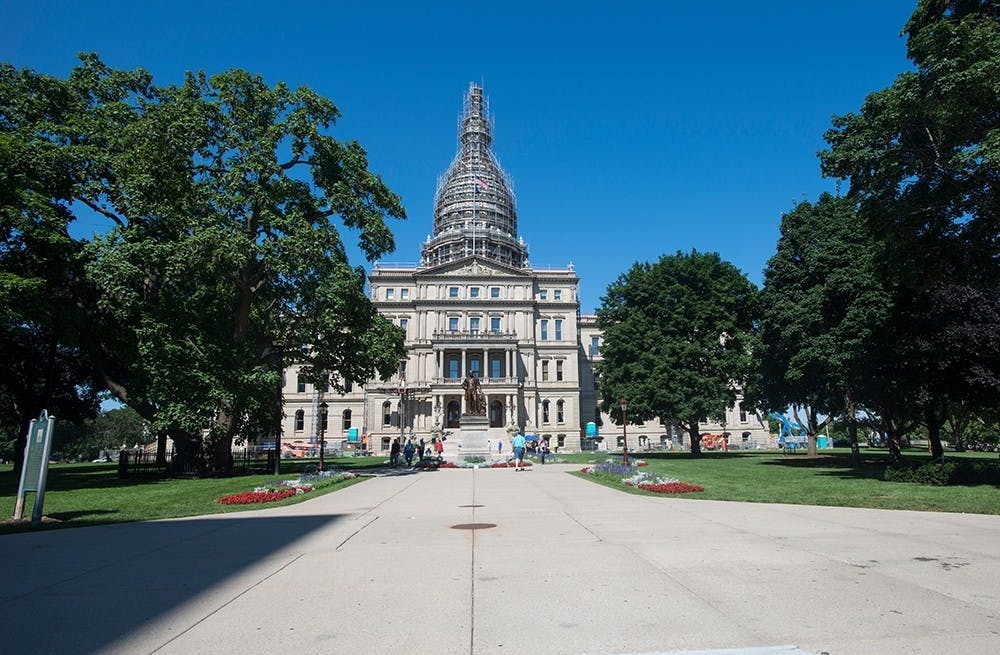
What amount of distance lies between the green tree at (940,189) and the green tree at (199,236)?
799 inches

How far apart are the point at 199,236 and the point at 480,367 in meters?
59.8

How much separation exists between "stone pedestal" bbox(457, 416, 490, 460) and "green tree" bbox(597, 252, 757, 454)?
990 centimetres

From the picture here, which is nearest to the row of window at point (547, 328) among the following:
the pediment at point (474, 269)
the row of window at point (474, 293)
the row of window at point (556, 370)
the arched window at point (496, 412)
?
the row of window at point (556, 370)

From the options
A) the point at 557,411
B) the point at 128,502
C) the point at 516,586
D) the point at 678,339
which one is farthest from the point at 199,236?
the point at 557,411

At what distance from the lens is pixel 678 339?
4800 cm

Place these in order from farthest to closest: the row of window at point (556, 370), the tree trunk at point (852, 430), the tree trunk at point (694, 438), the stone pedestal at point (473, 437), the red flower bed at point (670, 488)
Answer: the row of window at point (556, 370), the tree trunk at point (694, 438), the stone pedestal at point (473, 437), the tree trunk at point (852, 430), the red flower bed at point (670, 488)

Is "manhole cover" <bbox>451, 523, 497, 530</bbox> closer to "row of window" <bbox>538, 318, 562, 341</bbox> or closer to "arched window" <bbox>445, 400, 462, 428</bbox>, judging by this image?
"arched window" <bbox>445, 400, 462, 428</bbox>

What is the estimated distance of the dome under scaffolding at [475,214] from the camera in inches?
3794

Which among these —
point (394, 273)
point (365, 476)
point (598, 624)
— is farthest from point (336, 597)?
point (394, 273)

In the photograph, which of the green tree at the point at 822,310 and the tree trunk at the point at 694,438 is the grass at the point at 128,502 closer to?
the green tree at the point at 822,310

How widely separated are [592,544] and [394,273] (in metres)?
81.5

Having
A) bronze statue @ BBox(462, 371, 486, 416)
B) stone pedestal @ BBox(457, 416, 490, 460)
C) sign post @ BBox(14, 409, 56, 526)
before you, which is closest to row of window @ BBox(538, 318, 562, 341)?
bronze statue @ BBox(462, 371, 486, 416)

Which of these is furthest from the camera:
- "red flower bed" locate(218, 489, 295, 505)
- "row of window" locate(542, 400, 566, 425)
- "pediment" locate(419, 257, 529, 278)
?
"row of window" locate(542, 400, 566, 425)

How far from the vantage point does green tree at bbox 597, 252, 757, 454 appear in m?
45.2
